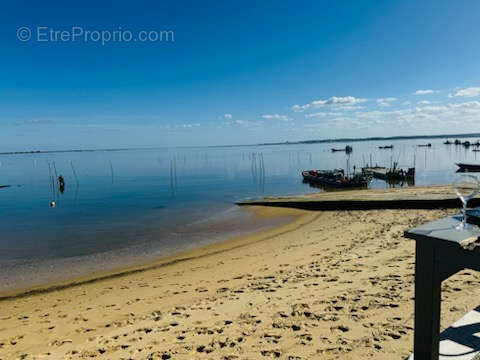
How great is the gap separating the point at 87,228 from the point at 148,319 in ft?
56.2

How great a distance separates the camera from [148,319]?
6090mm

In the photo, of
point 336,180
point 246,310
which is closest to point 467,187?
point 246,310

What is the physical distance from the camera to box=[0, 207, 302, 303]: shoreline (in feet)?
32.6

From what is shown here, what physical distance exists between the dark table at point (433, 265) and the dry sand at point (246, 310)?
2.04m

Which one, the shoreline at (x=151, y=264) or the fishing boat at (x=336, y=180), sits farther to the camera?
the fishing boat at (x=336, y=180)

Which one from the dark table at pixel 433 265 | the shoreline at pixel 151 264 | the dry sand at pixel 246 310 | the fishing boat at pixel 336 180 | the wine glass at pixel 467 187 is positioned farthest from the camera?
the fishing boat at pixel 336 180

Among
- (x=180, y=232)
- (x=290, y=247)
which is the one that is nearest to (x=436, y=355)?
(x=290, y=247)

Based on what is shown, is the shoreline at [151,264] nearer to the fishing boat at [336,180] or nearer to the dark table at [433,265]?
the dark table at [433,265]

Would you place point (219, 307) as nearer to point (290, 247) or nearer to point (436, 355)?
point (436, 355)

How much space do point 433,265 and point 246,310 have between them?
4518mm

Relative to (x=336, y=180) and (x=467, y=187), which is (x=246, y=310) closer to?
(x=467, y=187)

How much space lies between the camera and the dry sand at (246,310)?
179 inches

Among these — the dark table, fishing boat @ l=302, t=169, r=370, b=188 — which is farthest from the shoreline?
fishing boat @ l=302, t=169, r=370, b=188

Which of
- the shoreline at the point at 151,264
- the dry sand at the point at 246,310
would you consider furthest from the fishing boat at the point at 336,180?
the dry sand at the point at 246,310
